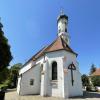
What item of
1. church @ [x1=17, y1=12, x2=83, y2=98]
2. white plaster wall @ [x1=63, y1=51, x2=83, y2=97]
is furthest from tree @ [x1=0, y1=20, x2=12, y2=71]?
white plaster wall @ [x1=63, y1=51, x2=83, y2=97]

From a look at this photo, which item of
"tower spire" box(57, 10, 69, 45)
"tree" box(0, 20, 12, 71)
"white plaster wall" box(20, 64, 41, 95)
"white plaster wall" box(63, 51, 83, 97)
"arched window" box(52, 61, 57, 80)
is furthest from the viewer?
"tower spire" box(57, 10, 69, 45)

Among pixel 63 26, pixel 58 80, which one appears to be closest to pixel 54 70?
pixel 58 80

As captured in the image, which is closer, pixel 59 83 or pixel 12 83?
pixel 59 83

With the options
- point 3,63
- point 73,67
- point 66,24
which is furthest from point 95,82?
point 3,63

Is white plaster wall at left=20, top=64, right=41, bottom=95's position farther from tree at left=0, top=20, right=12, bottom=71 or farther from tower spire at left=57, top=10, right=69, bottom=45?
tower spire at left=57, top=10, right=69, bottom=45

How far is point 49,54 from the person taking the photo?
2402 centimetres

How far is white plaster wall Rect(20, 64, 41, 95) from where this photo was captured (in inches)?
956

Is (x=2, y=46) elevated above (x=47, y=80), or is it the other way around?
(x=2, y=46)

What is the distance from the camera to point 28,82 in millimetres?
25016

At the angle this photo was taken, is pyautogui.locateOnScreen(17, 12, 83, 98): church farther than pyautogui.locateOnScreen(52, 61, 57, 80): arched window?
No

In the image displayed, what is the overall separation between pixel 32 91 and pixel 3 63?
33.1 feet

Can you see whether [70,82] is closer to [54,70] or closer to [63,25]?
[54,70]

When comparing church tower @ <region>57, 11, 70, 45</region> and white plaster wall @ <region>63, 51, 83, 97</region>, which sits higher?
church tower @ <region>57, 11, 70, 45</region>

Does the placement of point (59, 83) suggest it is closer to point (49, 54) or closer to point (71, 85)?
point (71, 85)
